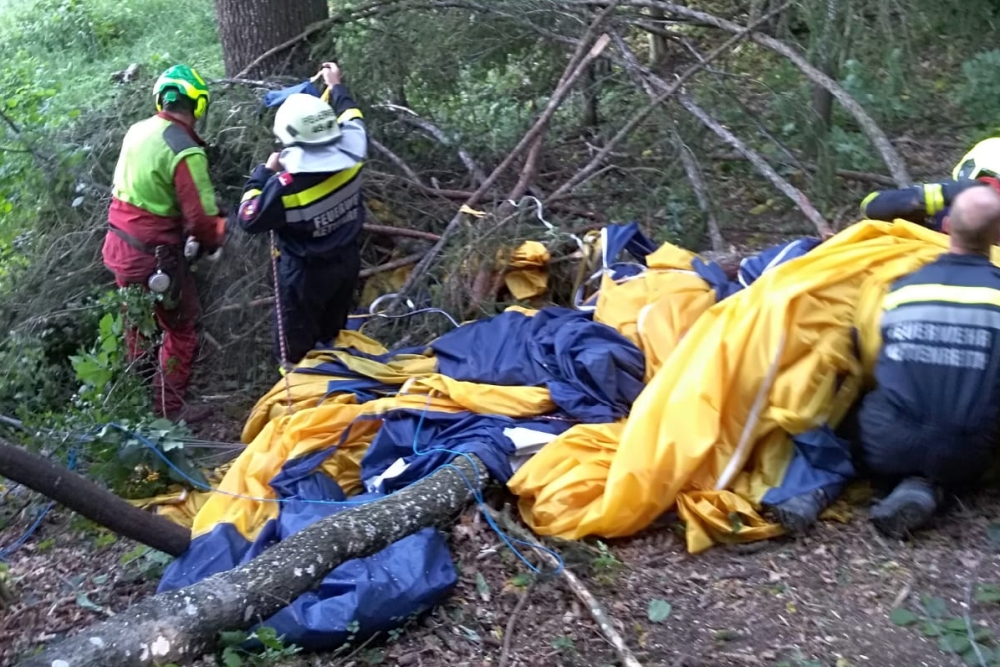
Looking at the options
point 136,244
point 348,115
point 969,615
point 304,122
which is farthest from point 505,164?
point 969,615

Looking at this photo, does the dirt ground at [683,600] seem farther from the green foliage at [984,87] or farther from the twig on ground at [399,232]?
the green foliage at [984,87]

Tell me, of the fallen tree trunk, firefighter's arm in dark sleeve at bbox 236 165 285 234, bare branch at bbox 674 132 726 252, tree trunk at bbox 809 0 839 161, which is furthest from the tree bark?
tree trunk at bbox 809 0 839 161

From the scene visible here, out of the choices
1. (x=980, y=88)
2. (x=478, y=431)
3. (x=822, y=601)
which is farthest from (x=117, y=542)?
(x=980, y=88)

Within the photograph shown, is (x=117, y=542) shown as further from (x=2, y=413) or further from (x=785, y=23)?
(x=785, y=23)

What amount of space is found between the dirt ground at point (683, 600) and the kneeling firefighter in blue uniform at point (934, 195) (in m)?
1.24

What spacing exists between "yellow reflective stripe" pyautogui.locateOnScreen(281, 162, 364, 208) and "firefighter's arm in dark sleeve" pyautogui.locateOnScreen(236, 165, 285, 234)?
0.17ft

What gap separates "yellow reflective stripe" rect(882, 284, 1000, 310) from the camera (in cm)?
311

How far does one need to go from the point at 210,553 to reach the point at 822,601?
2198mm

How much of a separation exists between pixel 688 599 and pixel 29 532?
8.99 ft

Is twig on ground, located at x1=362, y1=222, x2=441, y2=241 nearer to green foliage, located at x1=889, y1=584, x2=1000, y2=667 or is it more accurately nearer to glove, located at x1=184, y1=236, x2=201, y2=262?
glove, located at x1=184, y1=236, x2=201, y2=262

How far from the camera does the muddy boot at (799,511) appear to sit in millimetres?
3285

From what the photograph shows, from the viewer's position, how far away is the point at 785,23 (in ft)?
16.4

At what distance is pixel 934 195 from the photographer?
3873 millimetres

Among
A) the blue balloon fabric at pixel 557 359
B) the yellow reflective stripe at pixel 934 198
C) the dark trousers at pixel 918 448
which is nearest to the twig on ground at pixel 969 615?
the dark trousers at pixel 918 448
